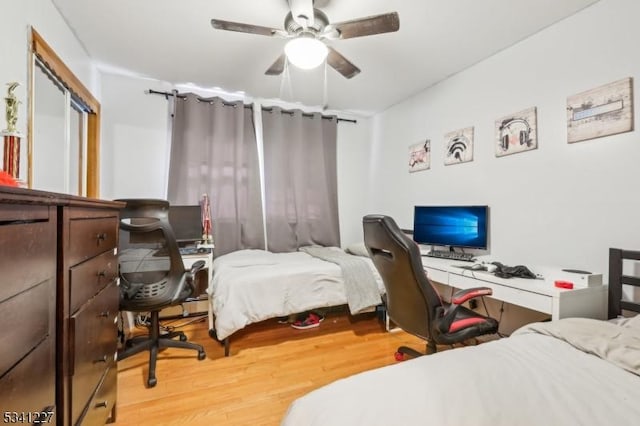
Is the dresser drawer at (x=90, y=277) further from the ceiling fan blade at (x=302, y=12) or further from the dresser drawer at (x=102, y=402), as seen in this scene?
the ceiling fan blade at (x=302, y=12)

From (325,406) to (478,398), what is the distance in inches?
17.0

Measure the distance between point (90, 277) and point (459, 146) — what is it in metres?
2.91

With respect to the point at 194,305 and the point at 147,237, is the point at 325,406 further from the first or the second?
the point at 194,305

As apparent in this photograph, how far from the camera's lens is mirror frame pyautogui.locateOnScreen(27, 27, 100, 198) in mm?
1577

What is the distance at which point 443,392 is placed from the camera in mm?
808

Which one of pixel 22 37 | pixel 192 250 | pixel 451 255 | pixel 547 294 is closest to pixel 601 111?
pixel 547 294

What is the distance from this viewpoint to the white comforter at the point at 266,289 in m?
2.14

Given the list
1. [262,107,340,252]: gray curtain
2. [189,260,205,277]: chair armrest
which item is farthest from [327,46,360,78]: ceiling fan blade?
[189,260,205,277]: chair armrest

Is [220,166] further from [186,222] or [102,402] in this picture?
[102,402]

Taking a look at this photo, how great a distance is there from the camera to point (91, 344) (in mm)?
1052

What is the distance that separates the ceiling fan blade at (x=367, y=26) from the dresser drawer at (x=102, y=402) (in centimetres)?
218

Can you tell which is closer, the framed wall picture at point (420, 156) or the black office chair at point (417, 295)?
the black office chair at point (417, 295)

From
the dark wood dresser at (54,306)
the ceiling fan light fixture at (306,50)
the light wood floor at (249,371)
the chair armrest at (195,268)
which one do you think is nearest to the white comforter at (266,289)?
the chair armrest at (195,268)

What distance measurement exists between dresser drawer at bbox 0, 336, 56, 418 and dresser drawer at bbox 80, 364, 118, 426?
29 centimetres
